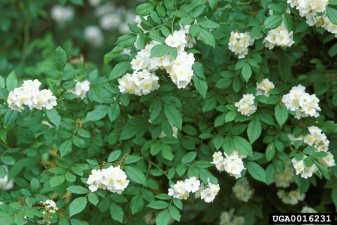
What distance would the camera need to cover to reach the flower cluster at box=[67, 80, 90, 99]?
2064 millimetres

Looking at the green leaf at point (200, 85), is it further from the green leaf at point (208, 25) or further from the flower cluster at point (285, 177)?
the flower cluster at point (285, 177)

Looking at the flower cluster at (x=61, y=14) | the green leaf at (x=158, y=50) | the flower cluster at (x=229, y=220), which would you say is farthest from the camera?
the flower cluster at (x=61, y=14)

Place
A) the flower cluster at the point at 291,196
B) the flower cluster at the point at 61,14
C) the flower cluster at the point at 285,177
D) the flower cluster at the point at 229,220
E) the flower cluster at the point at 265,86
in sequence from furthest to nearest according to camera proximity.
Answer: the flower cluster at the point at 61,14
the flower cluster at the point at 229,220
the flower cluster at the point at 291,196
the flower cluster at the point at 285,177
the flower cluster at the point at 265,86

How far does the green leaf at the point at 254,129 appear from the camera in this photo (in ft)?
6.16

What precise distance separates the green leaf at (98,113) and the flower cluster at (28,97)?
192 mm

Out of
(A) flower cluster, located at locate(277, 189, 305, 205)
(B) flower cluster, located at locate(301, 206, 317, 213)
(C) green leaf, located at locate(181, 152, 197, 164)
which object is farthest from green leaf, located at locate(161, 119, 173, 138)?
(B) flower cluster, located at locate(301, 206, 317, 213)

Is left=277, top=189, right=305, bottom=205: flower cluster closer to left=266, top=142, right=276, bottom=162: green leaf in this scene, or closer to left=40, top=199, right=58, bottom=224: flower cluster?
left=266, top=142, right=276, bottom=162: green leaf

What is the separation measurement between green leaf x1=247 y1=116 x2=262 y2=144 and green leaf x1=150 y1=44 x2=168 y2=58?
0.64 metres

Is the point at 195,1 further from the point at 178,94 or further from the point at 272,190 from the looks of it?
the point at 272,190

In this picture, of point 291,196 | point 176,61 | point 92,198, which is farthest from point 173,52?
point 291,196

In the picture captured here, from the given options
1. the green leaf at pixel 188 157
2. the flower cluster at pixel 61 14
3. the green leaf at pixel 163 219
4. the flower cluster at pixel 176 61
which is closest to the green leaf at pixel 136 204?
the green leaf at pixel 163 219

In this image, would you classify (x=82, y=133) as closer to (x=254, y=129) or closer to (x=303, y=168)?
(x=254, y=129)

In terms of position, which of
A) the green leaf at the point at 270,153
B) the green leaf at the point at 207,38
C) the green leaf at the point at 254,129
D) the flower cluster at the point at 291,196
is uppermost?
the green leaf at the point at 207,38

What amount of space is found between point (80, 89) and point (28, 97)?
359mm
